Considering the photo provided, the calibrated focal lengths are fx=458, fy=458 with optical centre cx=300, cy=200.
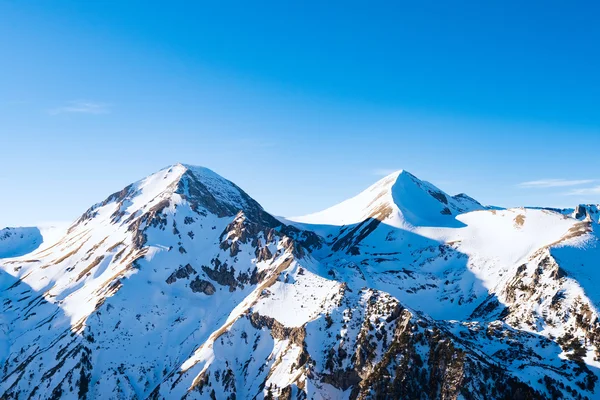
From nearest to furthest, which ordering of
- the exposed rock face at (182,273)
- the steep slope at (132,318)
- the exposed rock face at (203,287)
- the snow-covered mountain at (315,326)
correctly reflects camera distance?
the snow-covered mountain at (315,326) < the steep slope at (132,318) < the exposed rock face at (203,287) < the exposed rock face at (182,273)

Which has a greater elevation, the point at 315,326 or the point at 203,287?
the point at 315,326

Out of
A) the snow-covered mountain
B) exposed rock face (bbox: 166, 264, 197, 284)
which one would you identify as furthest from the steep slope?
the snow-covered mountain

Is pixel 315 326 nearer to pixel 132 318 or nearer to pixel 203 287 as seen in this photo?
pixel 203 287

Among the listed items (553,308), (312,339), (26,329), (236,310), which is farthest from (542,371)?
(26,329)

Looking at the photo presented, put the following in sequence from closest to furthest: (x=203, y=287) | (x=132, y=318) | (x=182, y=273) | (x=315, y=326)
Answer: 1. (x=315, y=326)
2. (x=132, y=318)
3. (x=203, y=287)
4. (x=182, y=273)

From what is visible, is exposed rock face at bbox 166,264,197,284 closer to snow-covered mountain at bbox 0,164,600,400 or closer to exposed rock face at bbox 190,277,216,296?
snow-covered mountain at bbox 0,164,600,400

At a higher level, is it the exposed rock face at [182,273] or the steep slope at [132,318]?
the exposed rock face at [182,273]

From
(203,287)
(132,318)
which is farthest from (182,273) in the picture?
(132,318)

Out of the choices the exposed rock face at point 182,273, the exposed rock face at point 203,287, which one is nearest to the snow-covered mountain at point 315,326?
the exposed rock face at point 203,287

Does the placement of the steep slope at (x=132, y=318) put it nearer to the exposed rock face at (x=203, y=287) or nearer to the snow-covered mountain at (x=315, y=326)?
the exposed rock face at (x=203, y=287)
